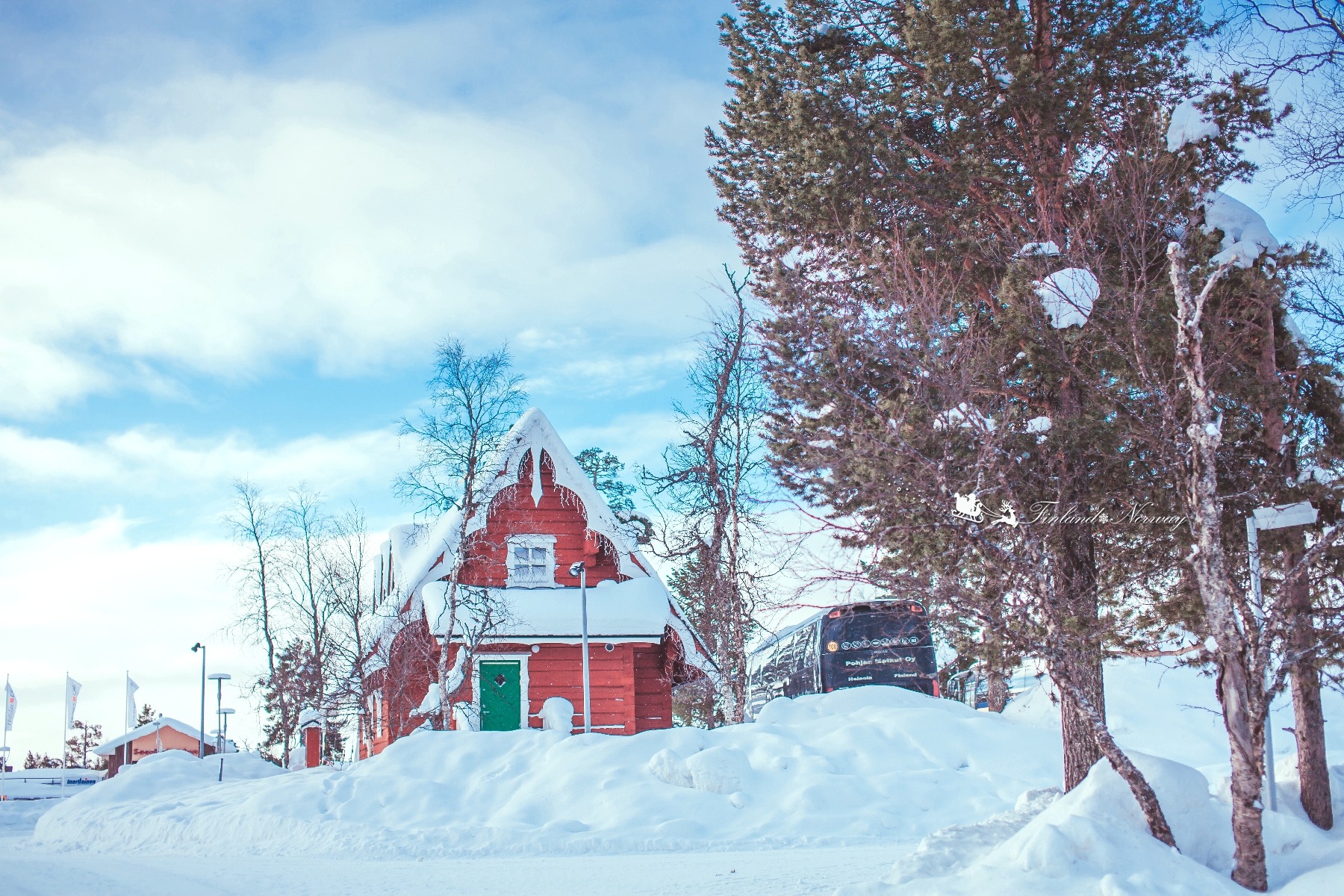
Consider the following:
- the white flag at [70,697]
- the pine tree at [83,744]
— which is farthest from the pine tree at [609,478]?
the pine tree at [83,744]

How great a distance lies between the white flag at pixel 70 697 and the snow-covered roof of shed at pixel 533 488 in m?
19.7

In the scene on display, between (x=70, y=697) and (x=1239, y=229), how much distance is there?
35578mm

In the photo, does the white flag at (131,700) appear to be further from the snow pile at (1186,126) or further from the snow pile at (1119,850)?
the snow pile at (1186,126)

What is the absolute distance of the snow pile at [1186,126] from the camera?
1039 centimetres

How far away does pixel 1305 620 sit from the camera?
28.3 ft

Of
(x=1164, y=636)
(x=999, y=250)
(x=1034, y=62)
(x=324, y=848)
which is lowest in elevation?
(x=324, y=848)

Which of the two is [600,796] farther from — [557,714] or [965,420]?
[965,420]

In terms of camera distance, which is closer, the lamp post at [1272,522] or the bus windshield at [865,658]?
the lamp post at [1272,522]

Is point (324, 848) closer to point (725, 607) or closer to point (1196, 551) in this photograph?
point (1196, 551)

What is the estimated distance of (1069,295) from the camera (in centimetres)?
947

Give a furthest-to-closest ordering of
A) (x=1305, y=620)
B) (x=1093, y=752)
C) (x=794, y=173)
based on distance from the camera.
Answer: (x=794, y=173) < (x=1093, y=752) < (x=1305, y=620)

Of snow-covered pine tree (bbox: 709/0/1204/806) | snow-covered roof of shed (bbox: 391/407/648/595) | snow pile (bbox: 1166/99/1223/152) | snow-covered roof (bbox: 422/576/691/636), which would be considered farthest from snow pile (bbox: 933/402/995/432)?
snow-covered roof of shed (bbox: 391/407/648/595)

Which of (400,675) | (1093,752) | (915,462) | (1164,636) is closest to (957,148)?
(915,462)

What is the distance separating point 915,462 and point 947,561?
75.0 inches
